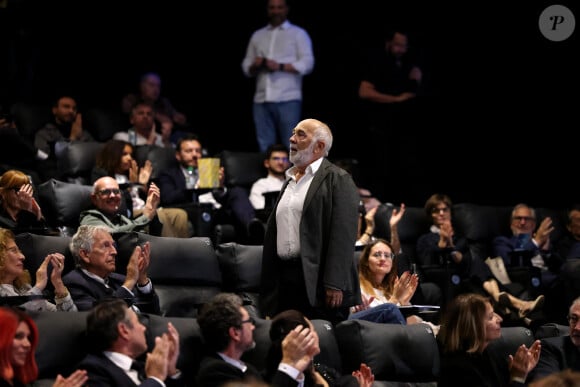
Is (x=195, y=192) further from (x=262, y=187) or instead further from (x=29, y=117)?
(x=29, y=117)

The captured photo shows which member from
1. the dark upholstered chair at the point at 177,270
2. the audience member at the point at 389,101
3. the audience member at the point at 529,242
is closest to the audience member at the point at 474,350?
the dark upholstered chair at the point at 177,270

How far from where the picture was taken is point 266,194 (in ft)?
23.9

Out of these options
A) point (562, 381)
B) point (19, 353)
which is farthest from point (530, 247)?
point (19, 353)

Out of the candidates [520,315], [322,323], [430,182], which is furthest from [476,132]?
[322,323]

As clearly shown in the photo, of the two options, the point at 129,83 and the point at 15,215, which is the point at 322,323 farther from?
the point at 129,83

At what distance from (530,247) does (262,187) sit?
1.92 metres

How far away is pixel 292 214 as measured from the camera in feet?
17.4

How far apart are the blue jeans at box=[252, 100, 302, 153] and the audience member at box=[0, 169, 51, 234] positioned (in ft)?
9.85

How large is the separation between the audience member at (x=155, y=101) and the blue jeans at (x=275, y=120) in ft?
2.42

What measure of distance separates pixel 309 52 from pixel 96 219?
10.3 ft

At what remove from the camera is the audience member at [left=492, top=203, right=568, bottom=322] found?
7.66m

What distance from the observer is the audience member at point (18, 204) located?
603 centimetres

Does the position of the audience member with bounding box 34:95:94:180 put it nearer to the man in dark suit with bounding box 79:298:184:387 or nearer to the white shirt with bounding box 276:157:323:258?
the white shirt with bounding box 276:157:323:258

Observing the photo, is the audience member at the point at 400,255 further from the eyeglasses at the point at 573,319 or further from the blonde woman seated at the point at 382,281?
the eyeglasses at the point at 573,319
